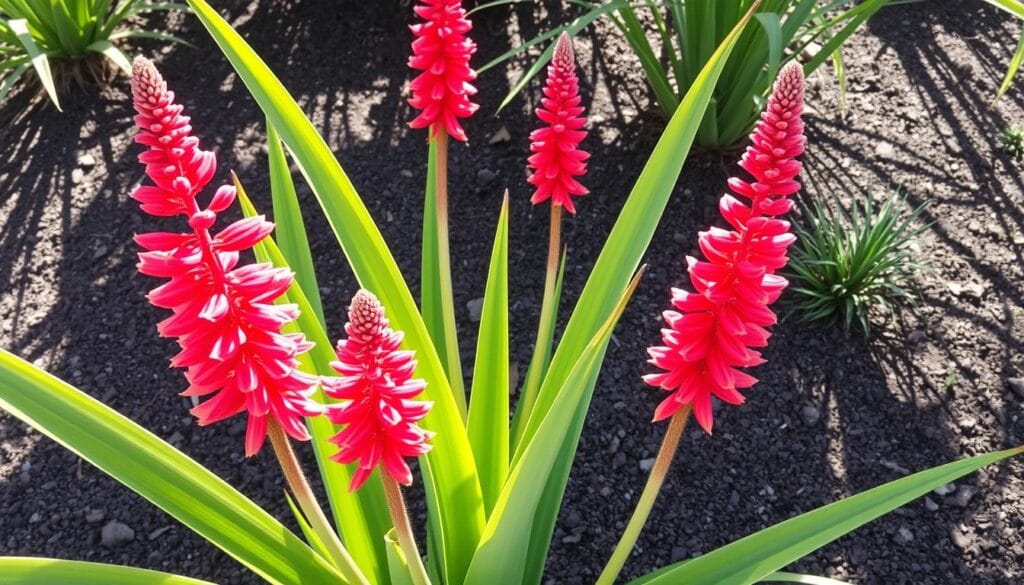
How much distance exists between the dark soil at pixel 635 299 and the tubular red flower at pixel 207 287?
1.18 meters

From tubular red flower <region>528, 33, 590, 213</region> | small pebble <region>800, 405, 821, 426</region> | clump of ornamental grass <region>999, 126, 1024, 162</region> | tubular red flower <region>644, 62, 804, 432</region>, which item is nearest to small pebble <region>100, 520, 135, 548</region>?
tubular red flower <region>528, 33, 590, 213</region>

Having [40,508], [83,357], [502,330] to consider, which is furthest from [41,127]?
[502,330]

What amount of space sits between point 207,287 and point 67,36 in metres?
2.80

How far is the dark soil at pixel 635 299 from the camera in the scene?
2.12 metres

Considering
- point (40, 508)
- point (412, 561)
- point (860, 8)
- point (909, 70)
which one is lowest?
point (40, 508)

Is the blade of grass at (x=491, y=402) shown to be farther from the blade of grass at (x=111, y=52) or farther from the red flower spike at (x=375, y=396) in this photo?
the blade of grass at (x=111, y=52)

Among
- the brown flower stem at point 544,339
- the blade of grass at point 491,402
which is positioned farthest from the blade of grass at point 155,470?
the brown flower stem at point 544,339

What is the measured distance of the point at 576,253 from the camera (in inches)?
107

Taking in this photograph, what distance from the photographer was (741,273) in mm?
1036

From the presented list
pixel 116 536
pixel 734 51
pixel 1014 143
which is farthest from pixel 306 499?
pixel 1014 143

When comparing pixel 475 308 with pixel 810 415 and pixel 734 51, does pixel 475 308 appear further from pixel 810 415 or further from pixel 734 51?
pixel 734 51

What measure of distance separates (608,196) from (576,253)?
10.8 inches

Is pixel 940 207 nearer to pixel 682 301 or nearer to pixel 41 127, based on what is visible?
pixel 682 301

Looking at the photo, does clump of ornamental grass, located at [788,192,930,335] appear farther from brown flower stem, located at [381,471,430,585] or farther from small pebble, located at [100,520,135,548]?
small pebble, located at [100,520,135,548]
